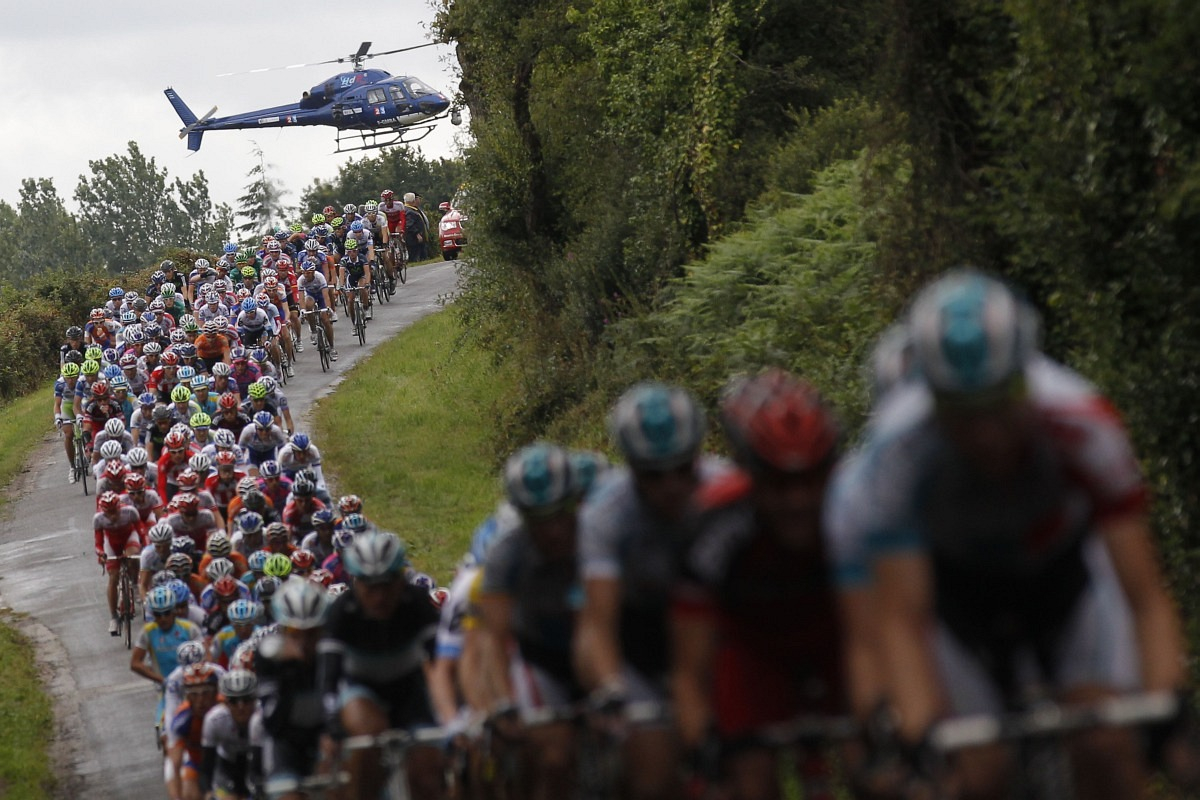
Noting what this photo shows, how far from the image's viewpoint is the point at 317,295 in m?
34.0

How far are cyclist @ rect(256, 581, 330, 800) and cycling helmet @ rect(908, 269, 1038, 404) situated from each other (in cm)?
586

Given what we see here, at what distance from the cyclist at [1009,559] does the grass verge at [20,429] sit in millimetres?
28349

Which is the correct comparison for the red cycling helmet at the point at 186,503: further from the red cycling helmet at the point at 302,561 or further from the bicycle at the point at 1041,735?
the bicycle at the point at 1041,735

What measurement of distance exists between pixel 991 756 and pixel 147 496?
16.6m

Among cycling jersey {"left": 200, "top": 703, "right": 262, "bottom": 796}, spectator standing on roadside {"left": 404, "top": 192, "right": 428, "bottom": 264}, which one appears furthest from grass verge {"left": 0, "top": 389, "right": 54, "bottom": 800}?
spectator standing on roadside {"left": 404, "top": 192, "right": 428, "bottom": 264}

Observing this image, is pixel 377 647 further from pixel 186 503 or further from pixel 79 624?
pixel 79 624

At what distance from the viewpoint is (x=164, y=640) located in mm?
14828

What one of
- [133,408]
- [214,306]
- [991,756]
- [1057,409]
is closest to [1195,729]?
[991,756]

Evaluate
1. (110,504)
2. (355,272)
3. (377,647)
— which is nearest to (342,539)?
(110,504)

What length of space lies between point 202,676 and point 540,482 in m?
6.80

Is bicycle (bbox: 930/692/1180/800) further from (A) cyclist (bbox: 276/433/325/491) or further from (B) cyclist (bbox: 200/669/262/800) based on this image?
(A) cyclist (bbox: 276/433/325/491)

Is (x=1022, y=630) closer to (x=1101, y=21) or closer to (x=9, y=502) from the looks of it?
(x=1101, y=21)

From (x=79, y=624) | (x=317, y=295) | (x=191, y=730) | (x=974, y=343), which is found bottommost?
(x=79, y=624)

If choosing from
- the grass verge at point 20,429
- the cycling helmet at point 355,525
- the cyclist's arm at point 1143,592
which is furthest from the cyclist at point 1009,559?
the grass verge at point 20,429
